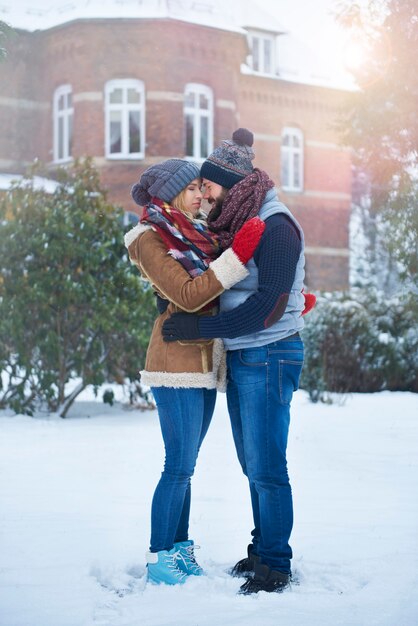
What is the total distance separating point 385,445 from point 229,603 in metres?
5.14

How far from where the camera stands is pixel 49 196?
10.9 m

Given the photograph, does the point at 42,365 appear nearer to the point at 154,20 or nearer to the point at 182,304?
the point at 182,304

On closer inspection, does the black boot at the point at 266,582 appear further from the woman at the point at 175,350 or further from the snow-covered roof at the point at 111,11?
the snow-covered roof at the point at 111,11

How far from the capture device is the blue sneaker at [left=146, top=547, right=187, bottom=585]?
13.7 ft

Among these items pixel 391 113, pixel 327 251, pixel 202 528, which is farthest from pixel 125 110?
pixel 202 528

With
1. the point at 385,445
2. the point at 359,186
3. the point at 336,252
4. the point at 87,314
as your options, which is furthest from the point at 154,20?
the point at 385,445

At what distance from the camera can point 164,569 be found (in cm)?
418

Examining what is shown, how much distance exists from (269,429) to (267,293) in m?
0.60

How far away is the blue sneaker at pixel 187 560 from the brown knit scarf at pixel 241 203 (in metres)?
1.39

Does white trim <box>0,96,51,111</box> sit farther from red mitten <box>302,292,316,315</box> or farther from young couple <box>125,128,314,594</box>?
young couple <box>125,128,314,594</box>

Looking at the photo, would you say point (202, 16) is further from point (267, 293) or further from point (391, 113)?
point (267, 293)

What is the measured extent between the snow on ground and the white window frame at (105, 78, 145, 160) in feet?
50.3

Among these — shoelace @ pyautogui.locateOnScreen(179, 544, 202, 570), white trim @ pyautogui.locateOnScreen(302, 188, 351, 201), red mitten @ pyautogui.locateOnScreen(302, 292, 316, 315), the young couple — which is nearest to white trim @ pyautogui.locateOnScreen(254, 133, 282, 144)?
white trim @ pyautogui.locateOnScreen(302, 188, 351, 201)

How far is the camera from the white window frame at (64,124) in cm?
2511
